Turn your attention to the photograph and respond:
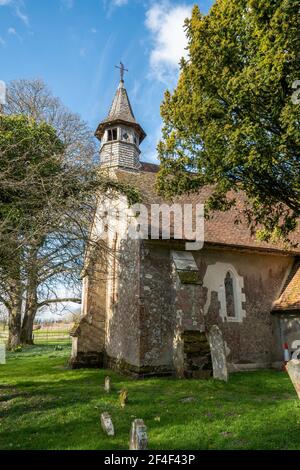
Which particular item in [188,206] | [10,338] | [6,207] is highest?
[188,206]

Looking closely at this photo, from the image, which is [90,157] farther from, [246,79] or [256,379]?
[256,379]

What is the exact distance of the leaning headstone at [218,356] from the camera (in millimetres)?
10258

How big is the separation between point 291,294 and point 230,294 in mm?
2683

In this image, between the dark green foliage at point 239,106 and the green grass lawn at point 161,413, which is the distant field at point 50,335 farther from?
the dark green foliage at point 239,106

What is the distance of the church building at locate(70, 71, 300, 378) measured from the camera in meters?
11.4

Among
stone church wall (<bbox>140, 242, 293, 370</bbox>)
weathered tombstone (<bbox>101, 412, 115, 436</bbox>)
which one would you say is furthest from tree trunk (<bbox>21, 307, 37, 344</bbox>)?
weathered tombstone (<bbox>101, 412, 115, 436</bbox>)

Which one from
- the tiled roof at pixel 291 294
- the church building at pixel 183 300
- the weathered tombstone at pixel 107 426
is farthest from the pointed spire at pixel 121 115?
the weathered tombstone at pixel 107 426

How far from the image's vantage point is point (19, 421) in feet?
22.8

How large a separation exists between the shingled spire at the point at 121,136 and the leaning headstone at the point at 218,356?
12180 mm

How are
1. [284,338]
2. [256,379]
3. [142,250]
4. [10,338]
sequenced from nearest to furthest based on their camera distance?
1. [256,379]
2. [142,250]
3. [284,338]
4. [10,338]

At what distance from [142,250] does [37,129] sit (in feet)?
18.2

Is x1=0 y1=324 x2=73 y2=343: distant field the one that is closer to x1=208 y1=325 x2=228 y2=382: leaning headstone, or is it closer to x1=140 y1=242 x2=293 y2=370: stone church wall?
x1=140 y1=242 x2=293 y2=370: stone church wall

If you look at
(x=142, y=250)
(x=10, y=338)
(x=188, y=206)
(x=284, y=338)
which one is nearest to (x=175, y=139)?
(x=142, y=250)
